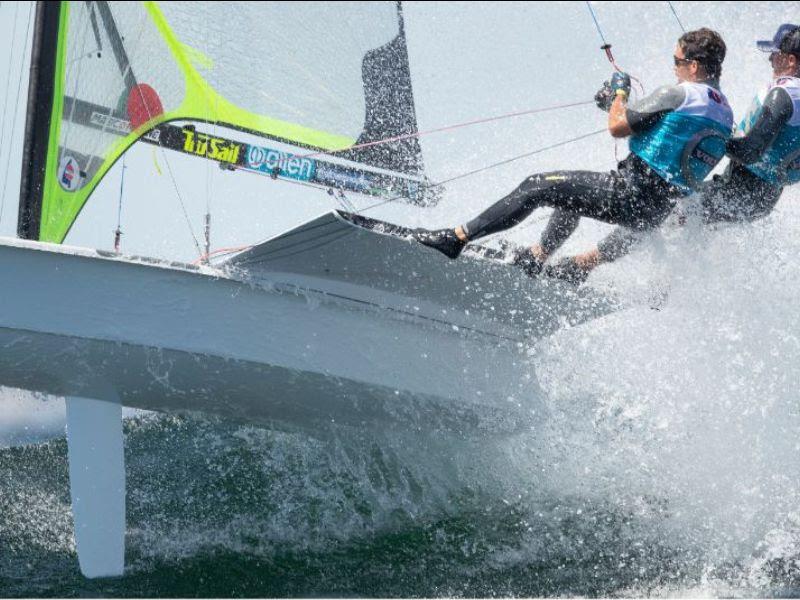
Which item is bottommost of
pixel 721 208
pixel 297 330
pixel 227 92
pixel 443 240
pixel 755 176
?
pixel 297 330

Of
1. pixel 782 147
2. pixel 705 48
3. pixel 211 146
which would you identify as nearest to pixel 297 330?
pixel 211 146

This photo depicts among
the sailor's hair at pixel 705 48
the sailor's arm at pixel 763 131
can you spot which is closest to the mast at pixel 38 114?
the sailor's hair at pixel 705 48

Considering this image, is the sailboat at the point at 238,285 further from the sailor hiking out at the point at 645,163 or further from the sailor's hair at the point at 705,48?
Answer: the sailor's hair at the point at 705,48

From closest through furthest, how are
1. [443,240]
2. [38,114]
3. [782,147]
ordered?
1. [443,240]
2. [782,147]
3. [38,114]

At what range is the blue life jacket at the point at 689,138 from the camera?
2.99m

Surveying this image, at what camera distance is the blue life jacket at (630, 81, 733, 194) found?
299cm

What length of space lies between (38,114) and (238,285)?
52.4 inches

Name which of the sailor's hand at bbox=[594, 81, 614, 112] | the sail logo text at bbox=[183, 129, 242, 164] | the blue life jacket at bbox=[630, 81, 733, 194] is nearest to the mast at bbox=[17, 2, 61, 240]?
the sail logo text at bbox=[183, 129, 242, 164]

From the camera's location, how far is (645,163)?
10.2ft

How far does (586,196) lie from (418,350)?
2.54 ft

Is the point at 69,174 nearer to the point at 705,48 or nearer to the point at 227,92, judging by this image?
the point at 227,92

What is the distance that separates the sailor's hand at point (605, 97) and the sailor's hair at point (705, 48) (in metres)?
0.27

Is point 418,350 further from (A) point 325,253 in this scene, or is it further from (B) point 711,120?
(B) point 711,120

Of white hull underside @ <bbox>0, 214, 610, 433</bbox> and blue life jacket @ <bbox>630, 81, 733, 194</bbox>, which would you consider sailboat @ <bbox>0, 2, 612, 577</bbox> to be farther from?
blue life jacket @ <bbox>630, 81, 733, 194</bbox>
